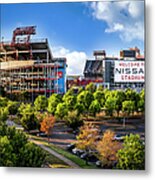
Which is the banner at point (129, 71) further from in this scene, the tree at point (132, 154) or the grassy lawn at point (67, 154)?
the grassy lawn at point (67, 154)

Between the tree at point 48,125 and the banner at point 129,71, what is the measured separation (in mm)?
401

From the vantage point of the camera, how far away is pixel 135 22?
2322 mm

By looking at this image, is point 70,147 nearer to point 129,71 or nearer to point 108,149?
point 108,149

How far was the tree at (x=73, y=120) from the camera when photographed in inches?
94.7

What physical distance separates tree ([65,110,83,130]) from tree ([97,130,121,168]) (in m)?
0.15

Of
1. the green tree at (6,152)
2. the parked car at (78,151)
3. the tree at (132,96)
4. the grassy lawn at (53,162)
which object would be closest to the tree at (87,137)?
the parked car at (78,151)

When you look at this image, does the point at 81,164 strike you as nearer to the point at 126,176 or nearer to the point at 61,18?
the point at 126,176

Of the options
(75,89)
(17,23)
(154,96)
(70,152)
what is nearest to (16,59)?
(17,23)

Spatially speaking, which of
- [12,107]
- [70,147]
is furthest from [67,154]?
[12,107]

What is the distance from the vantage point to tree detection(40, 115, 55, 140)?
2434 mm

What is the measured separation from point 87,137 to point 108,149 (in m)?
0.13

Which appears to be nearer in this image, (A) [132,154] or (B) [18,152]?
(A) [132,154]

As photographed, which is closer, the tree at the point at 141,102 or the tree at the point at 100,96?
the tree at the point at 141,102

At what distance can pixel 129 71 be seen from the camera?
2.37 metres
